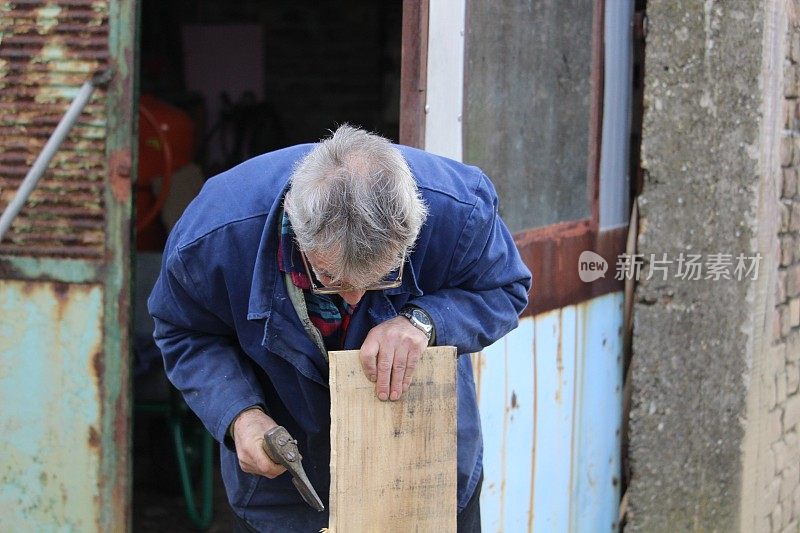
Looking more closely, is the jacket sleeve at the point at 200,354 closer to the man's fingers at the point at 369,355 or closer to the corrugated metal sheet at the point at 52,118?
the man's fingers at the point at 369,355

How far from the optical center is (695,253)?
13.3 ft

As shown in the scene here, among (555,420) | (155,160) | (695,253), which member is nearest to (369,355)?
(555,420)

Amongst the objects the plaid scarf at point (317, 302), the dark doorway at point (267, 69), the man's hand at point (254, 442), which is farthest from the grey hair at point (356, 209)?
the dark doorway at point (267, 69)

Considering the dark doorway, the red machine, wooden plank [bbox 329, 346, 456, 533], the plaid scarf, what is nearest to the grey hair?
the plaid scarf

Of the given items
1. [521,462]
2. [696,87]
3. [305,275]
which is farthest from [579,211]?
[305,275]

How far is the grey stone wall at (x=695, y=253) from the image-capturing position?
4.01m

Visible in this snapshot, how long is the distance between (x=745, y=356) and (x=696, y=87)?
1.04 meters

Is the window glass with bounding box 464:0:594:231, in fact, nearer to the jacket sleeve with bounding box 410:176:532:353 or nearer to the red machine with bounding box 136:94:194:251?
the jacket sleeve with bounding box 410:176:532:353

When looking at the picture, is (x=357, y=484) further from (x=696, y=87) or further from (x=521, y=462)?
(x=696, y=87)

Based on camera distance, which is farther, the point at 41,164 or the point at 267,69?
the point at 267,69

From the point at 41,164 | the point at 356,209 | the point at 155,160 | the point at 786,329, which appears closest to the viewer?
the point at 356,209

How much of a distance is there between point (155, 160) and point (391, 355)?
3.53 m

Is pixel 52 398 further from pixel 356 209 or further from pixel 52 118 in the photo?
pixel 356 209

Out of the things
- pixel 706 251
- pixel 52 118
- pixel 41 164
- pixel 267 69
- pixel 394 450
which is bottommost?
pixel 394 450
